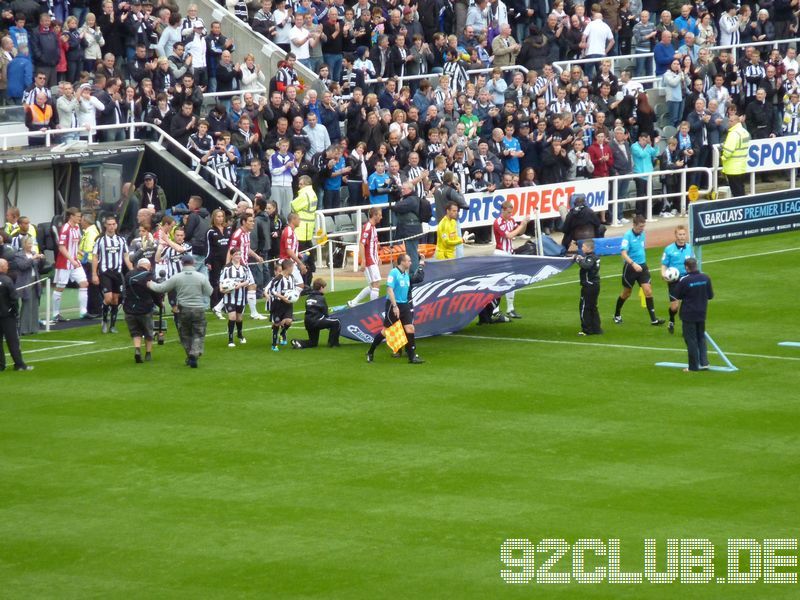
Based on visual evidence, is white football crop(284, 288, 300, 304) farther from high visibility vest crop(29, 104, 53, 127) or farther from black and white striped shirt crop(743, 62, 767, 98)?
black and white striped shirt crop(743, 62, 767, 98)

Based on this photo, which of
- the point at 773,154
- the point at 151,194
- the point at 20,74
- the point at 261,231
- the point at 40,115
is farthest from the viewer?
the point at 773,154

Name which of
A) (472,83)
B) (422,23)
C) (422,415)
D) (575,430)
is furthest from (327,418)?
(422,23)

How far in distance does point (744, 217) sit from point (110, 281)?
11.0m

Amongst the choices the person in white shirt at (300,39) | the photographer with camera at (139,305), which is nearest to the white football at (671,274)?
the photographer with camera at (139,305)

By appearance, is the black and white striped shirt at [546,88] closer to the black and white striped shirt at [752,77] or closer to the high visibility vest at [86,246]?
the black and white striped shirt at [752,77]

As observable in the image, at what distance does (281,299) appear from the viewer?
83.7 ft

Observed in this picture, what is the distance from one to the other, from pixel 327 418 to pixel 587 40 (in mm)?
22908

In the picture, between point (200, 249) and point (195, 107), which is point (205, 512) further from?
point (195, 107)

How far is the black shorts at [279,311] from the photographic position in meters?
25.7

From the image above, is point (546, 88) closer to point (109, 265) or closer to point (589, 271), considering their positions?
point (589, 271)

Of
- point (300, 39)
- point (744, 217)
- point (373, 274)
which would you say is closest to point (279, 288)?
point (373, 274)

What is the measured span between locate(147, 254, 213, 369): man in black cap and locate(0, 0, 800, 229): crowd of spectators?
8.19 m

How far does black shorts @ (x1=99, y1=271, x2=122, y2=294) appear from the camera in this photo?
28.0 m

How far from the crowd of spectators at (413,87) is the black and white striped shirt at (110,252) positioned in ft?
16.0
